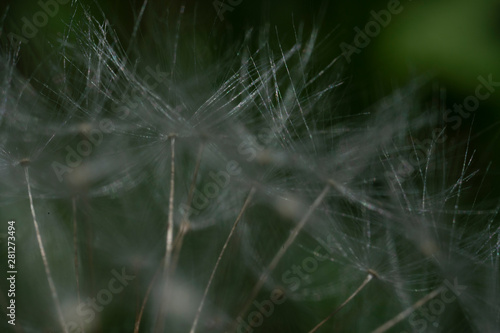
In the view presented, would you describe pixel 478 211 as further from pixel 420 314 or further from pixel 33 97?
pixel 33 97

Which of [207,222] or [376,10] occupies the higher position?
[376,10]

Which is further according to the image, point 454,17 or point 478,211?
point 454,17

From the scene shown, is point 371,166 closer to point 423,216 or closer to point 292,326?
point 423,216

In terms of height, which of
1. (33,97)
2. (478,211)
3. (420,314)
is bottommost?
(420,314)

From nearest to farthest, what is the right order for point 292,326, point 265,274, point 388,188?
1. point 265,274
2. point 388,188
3. point 292,326

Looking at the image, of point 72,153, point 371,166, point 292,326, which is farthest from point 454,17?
point 72,153

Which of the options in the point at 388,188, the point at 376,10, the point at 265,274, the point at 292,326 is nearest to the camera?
the point at 265,274

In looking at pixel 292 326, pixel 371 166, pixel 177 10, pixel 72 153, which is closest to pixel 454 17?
pixel 371 166
